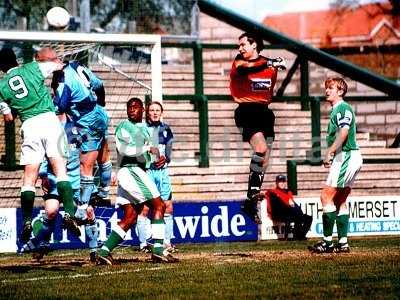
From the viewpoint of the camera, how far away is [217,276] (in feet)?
38.3

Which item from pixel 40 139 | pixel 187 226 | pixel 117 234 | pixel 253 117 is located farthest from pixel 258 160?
pixel 187 226

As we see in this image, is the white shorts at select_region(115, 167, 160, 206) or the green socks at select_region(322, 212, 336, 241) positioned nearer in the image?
the white shorts at select_region(115, 167, 160, 206)

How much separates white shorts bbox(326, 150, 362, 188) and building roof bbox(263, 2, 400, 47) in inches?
2277

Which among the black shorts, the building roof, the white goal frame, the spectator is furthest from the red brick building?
the black shorts

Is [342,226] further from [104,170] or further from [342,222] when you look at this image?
[104,170]

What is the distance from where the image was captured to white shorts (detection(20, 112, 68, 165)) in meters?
12.9

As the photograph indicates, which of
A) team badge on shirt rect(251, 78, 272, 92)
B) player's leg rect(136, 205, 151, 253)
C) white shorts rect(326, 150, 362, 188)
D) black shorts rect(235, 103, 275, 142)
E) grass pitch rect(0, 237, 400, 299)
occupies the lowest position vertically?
grass pitch rect(0, 237, 400, 299)

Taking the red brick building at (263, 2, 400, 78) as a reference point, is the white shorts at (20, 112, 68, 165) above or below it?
below

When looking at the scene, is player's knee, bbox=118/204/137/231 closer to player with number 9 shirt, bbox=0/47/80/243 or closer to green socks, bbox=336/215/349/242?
player with number 9 shirt, bbox=0/47/80/243

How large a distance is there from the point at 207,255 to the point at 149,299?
16.3 feet

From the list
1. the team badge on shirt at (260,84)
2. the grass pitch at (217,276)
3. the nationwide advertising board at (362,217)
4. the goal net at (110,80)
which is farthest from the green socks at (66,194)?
the nationwide advertising board at (362,217)

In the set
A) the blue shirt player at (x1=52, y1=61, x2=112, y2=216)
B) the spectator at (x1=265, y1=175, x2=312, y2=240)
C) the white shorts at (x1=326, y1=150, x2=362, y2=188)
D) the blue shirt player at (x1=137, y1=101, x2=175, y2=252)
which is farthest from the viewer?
the spectator at (x1=265, y1=175, x2=312, y2=240)

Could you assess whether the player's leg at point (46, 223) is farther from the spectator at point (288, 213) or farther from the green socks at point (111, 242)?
the spectator at point (288, 213)

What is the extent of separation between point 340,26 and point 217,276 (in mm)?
85200
